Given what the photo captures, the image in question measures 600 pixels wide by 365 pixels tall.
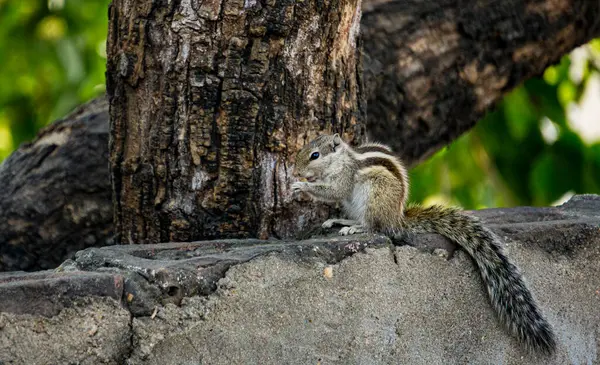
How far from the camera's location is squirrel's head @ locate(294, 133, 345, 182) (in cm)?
361

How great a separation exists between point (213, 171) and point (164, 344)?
0.94 m

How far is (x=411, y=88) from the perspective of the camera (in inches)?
213

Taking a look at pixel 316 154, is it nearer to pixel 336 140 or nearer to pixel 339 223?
pixel 336 140

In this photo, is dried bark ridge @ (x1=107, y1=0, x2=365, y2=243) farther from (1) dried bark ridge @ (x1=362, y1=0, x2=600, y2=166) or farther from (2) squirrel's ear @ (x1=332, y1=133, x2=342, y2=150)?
(1) dried bark ridge @ (x1=362, y1=0, x2=600, y2=166)

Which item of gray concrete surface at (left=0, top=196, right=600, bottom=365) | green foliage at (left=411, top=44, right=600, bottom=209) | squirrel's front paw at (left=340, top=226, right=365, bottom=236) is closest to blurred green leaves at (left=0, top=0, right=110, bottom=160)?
green foliage at (left=411, top=44, right=600, bottom=209)

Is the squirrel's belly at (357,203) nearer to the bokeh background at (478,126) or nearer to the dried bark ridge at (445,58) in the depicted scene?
the dried bark ridge at (445,58)

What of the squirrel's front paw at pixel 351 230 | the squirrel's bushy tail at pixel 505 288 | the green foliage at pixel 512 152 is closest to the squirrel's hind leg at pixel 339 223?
the squirrel's front paw at pixel 351 230

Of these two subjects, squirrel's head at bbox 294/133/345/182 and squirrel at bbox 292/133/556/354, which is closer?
squirrel at bbox 292/133/556/354

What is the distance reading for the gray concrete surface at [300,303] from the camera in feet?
8.44

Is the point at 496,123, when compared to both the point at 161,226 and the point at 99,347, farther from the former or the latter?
the point at 99,347

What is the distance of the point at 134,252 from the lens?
302cm

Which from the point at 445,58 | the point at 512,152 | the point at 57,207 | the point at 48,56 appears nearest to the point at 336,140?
the point at 57,207

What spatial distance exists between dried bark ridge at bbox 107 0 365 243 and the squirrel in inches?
5.0

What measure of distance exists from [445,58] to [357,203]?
206cm
